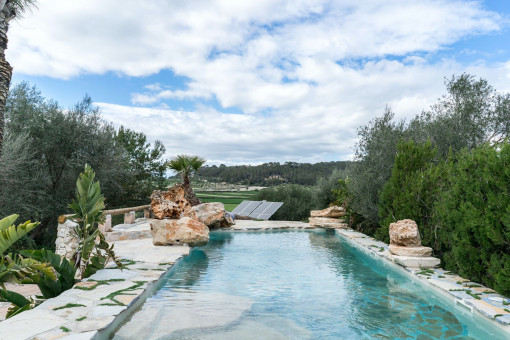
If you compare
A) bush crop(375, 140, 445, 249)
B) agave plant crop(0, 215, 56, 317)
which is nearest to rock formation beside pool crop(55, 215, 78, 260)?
agave plant crop(0, 215, 56, 317)

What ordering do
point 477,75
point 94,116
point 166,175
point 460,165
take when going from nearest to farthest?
point 460,165 < point 94,116 < point 477,75 < point 166,175

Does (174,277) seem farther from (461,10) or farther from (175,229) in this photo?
(461,10)

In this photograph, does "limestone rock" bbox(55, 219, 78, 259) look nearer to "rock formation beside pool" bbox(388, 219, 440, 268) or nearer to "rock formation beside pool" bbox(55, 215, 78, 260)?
"rock formation beside pool" bbox(55, 215, 78, 260)

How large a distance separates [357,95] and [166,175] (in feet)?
51.8

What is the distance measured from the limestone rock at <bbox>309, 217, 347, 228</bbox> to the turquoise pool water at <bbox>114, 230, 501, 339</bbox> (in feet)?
21.8

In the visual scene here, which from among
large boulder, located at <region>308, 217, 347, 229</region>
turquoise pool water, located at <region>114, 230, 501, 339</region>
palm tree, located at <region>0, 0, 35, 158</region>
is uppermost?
palm tree, located at <region>0, 0, 35, 158</region>

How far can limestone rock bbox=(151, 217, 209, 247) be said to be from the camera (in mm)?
9672

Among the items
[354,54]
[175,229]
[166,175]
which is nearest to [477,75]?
[354,54]

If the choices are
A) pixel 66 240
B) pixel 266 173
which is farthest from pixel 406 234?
pixel 266 173

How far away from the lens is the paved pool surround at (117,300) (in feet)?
10.9

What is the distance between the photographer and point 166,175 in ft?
80.7

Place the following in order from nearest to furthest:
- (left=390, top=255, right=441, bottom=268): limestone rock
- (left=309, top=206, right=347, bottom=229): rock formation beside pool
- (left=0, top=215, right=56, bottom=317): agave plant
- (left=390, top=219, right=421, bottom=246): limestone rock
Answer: (left=0, top=215, right=56, bottom=317): agave plant
(left=390, top=255, right=441, bottom=268): limestone rock
(left=390, top=219, right=421, bottom=246): limestone rock
(left=309, top=206, right=347, bottom=229): rock formation beside pool

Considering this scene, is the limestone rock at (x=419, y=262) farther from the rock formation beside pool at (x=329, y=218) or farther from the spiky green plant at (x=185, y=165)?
the spiky green plant at (x=185, y=165)

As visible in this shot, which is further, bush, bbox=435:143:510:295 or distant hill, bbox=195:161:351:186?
distant hill, bbox=195:161:351:186
